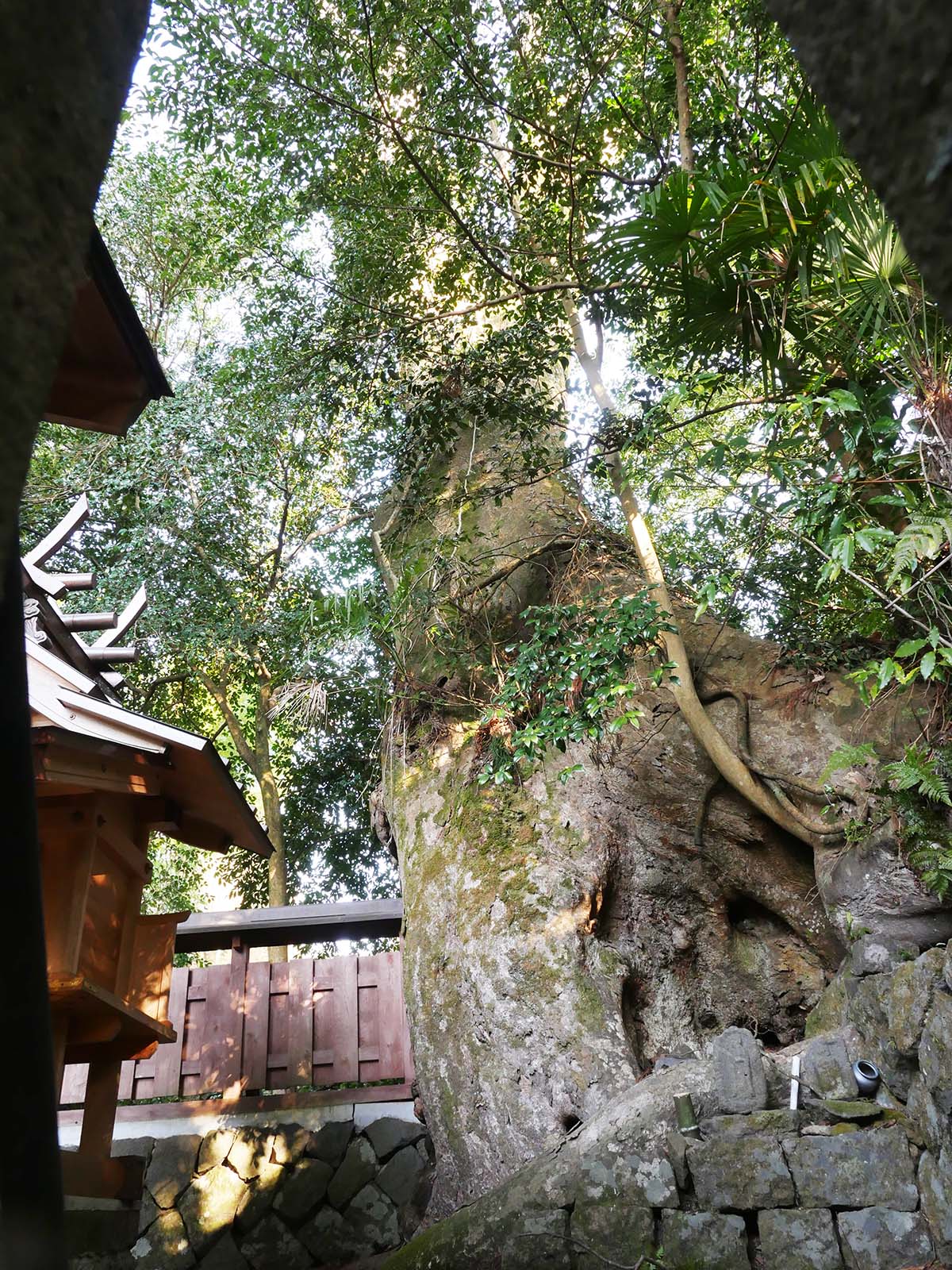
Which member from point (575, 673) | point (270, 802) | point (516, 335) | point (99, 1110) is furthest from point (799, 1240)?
point (270, 802)

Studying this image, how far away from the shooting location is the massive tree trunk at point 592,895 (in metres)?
5.34

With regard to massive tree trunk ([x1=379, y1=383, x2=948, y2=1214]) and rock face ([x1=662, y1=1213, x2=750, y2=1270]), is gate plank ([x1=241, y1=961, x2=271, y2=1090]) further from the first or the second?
rock face ([x1=662, y1=1213, x2=750, y2=1270])

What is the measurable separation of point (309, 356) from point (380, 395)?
639 millimetres

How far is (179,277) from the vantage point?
36.5 ft

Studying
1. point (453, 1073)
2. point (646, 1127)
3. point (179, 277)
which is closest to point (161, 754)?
point (453, 1073)

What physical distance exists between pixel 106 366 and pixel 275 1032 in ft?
18.5

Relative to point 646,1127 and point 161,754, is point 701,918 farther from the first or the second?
point 161,754

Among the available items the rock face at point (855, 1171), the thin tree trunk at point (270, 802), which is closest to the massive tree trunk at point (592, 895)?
the rock face at point (855, 1171)

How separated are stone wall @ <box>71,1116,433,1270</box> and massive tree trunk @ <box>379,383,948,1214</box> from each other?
161cm

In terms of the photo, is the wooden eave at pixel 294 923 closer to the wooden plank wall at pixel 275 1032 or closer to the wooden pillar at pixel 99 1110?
the wooden plank wall at pixel 275 1032

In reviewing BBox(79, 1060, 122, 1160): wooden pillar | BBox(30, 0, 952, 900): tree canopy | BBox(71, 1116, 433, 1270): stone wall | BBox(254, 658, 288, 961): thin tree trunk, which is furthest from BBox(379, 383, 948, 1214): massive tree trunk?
BBox(254, 658, 288, 961): thin tree trunk

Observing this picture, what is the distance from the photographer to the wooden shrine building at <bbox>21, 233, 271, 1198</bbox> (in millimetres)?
3730

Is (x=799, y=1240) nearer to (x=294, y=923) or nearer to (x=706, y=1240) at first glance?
(x=706, y=1240)

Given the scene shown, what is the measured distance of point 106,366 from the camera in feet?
12.0
